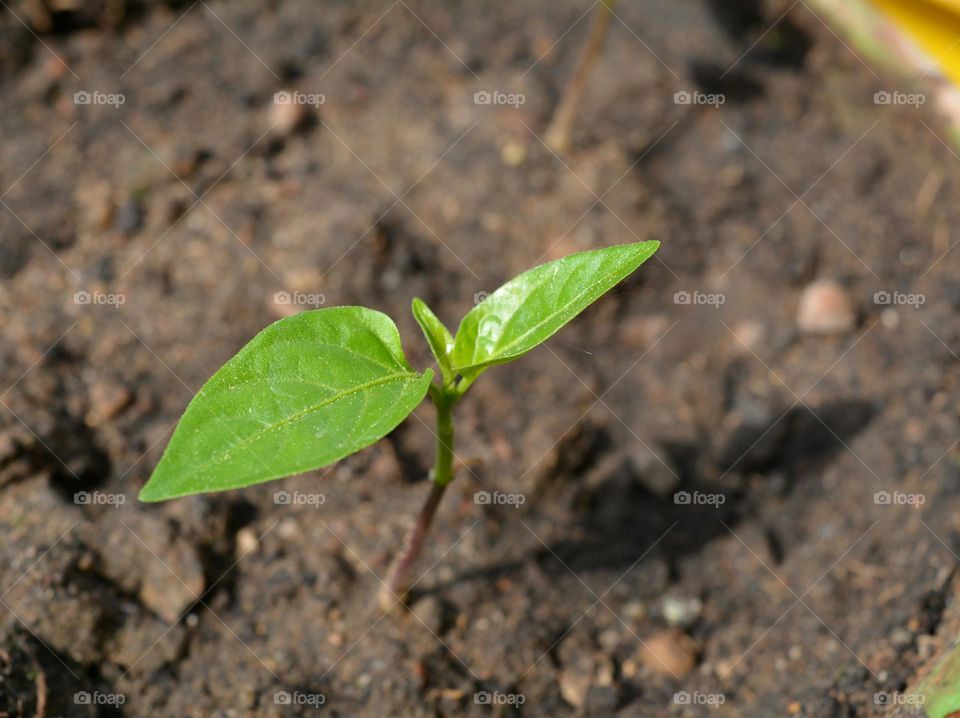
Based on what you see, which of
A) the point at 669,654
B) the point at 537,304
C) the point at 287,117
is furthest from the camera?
the point at 287,117

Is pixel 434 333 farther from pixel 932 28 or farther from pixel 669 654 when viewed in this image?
pixel 932 28

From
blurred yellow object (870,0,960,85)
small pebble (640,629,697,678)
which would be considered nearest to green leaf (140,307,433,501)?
small pebble (640,629,697,678)

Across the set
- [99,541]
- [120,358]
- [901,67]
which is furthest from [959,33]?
[99,541]

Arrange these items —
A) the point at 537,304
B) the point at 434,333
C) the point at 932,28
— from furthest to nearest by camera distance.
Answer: the point at 932,28 → the point at 434,333 → the point at 537,304

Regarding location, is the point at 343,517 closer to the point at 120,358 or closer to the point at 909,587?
the point at 120,358

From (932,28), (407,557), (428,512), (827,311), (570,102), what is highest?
(932,28)

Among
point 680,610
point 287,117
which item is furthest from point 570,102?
point 680,610
